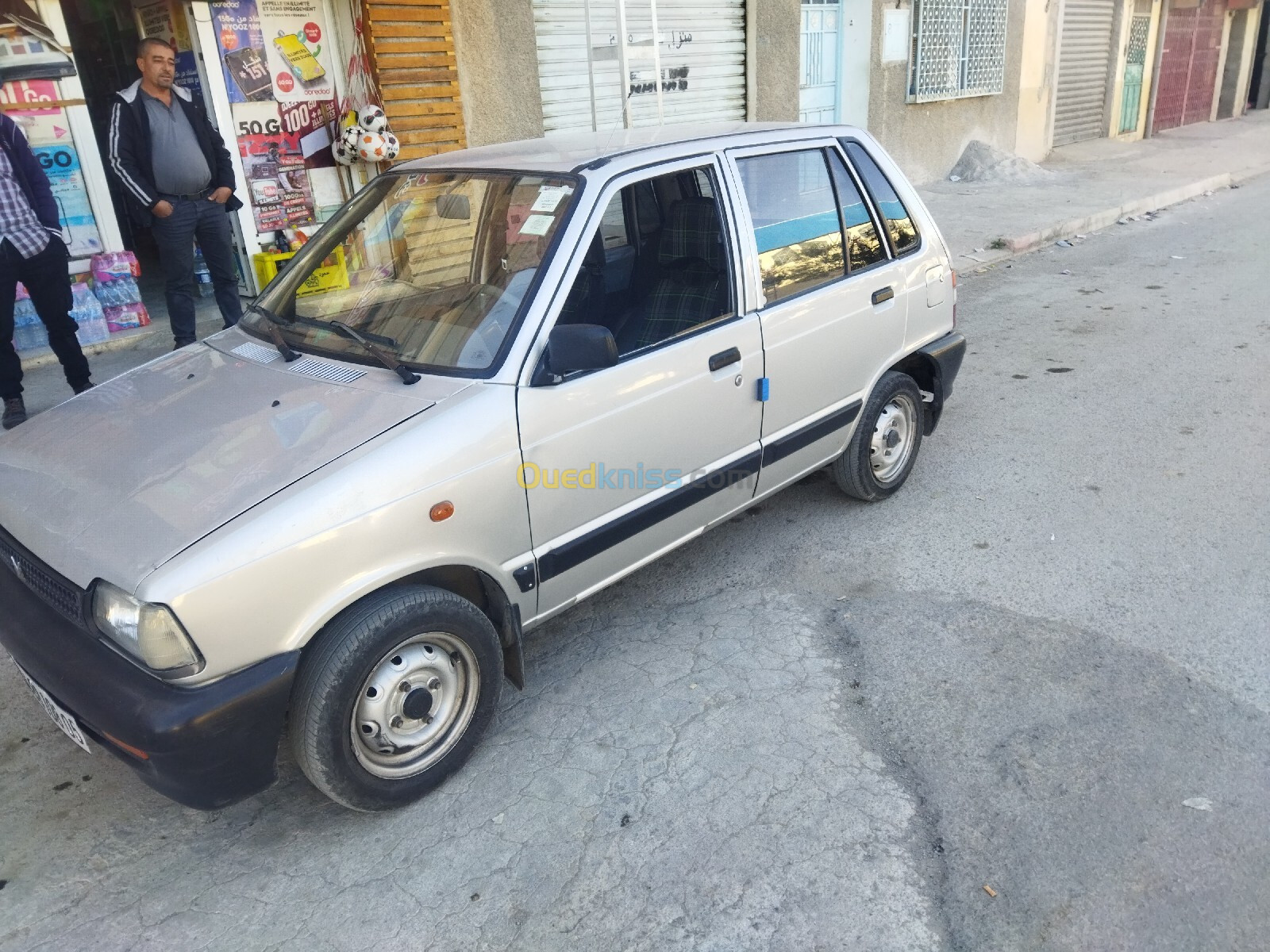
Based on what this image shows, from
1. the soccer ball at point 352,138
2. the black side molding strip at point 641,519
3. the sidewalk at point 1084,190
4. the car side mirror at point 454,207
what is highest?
the soccer ball at point 352,138

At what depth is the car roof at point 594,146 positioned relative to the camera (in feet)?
10.9

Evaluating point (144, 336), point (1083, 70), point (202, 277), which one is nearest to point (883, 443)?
point (144, 336)

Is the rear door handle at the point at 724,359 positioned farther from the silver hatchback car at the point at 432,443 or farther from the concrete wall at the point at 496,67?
the concrete wall at the point at 496,67

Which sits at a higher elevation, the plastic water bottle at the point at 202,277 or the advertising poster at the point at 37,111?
the advertising poster at the point at 37,111

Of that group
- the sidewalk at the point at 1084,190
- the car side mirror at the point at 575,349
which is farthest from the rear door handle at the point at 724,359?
the sidewalk at the point at 1084,190

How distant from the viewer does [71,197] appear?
6656mm

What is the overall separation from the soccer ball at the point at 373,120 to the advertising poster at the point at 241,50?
71cm

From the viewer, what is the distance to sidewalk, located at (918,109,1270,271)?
1084 centimetres

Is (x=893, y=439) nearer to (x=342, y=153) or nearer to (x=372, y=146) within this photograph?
(x=372, y=146)

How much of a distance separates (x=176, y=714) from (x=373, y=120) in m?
6.35

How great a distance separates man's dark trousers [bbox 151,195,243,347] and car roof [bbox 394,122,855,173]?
2875mm

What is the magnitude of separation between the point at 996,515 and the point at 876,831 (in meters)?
2.26

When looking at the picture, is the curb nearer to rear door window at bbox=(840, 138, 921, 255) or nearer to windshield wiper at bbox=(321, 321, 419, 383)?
rear door window at bbox=(840, 138, 921, 255)

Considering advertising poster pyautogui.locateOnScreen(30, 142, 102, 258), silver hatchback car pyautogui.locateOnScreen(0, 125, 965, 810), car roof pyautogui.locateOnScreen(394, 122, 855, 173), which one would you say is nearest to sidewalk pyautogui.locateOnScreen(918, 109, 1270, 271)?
car roof pyautogui.locateOnScreen(394, 122, 855, 173)
